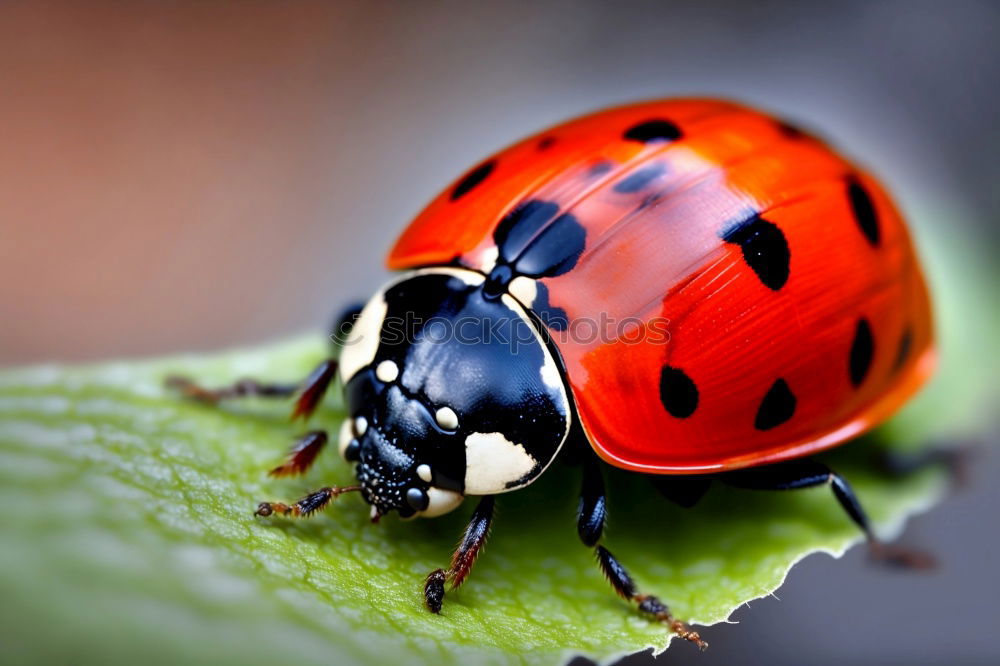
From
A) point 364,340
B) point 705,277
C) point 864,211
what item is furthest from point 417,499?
point 864,211

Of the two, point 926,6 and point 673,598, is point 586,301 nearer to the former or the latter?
point 673,598

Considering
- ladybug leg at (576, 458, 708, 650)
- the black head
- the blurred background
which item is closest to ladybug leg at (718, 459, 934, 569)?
ladybug leg at (576, 458, 708, 650)

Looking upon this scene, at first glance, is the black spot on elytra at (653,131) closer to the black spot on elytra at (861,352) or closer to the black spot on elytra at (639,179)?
the black spot on elytra at (639,179)

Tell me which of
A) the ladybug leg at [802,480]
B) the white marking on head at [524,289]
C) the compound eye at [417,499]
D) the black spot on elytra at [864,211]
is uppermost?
the white marking on head at [524,289]

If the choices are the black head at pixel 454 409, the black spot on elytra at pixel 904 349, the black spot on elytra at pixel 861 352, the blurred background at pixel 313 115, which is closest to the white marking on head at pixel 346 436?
the black head at pixel 454 409

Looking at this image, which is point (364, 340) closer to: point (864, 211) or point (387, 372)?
point (387, 372)

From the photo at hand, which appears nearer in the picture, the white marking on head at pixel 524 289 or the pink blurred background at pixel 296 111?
the white marking on head at pixel 524 289
